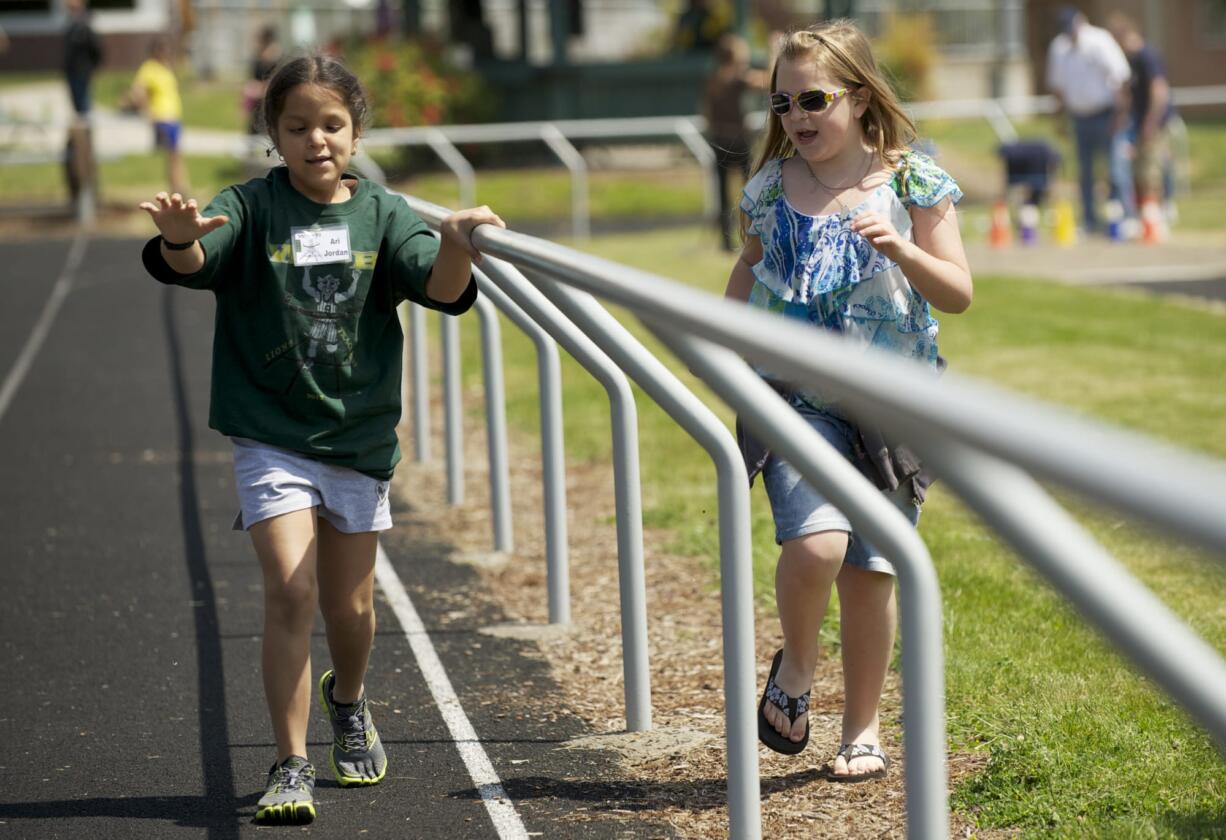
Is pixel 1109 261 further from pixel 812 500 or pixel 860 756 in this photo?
pixel 812 500

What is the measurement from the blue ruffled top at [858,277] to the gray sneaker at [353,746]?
133cm

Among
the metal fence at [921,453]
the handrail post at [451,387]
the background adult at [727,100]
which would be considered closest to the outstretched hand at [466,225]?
the metal fence at [921,453]

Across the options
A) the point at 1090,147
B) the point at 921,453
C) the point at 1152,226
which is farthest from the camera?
the point at 1090,147

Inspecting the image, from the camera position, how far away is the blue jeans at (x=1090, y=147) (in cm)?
1772

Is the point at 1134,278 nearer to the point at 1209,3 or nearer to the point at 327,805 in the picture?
the point at 327,805

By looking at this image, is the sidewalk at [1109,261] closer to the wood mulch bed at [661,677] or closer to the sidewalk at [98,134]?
the wood mulch bed at [661,677]

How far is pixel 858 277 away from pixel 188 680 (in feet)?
7.75

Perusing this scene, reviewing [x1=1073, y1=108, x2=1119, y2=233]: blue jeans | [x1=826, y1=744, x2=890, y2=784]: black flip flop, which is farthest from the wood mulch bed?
[x1=1073, y1=108, x2=1119, y2=233]: blue jeans

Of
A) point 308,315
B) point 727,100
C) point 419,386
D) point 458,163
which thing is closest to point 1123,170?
point 727,100

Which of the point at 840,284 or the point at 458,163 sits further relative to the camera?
the point at 458,163

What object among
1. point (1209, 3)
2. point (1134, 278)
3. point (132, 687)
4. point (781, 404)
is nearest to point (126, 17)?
point (1209, 3)

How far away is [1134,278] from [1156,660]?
13.7m

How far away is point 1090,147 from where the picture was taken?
17.9m

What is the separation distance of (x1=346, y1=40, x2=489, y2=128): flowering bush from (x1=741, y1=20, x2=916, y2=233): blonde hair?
61.3 ft
